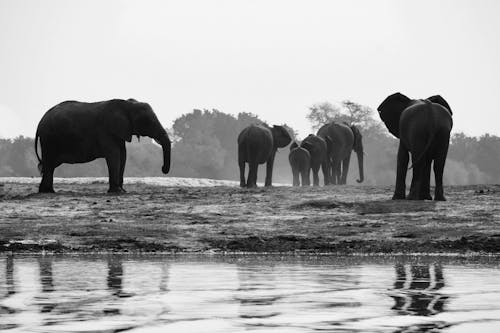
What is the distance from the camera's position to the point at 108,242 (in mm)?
19172

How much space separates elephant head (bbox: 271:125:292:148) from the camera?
48.1 m

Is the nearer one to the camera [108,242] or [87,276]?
[87,276]

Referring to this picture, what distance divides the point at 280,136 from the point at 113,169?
55.3 feet

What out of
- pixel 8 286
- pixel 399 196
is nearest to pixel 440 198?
pixel 399 196

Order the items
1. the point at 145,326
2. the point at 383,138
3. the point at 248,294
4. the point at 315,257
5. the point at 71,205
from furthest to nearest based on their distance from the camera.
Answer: the point at 383,138
the point at 71,205
the point at 315,257
the point at 248,294
the point at 145,326

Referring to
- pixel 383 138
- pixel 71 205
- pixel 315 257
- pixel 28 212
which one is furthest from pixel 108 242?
pixel 383 138

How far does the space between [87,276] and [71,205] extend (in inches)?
542

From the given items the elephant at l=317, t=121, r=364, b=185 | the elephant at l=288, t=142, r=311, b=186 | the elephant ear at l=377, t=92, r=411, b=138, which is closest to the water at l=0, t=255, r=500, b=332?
the elephant ear at l=377, t=92, r=411, b=138

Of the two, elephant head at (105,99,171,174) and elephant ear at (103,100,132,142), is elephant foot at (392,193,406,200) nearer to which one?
elephant head at (105,99,171,174)

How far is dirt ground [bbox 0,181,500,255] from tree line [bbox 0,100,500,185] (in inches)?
3165

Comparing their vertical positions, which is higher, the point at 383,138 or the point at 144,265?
the point at 383,138

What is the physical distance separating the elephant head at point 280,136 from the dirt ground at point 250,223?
1857 centimetres

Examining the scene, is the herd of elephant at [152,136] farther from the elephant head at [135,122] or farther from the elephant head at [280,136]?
the elephant head at [280,136]

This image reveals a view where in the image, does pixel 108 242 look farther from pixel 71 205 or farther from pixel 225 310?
pixel 225 310
